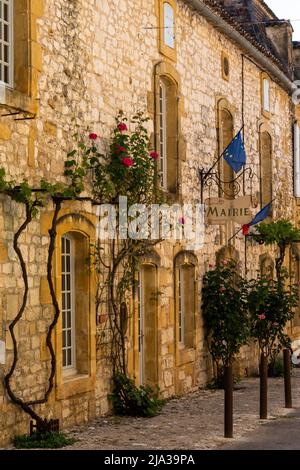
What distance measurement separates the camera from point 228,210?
50.7 feet

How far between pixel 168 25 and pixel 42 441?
7.51 m

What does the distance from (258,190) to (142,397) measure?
8745 mm

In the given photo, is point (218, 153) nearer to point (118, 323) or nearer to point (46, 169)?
point (118, 323)

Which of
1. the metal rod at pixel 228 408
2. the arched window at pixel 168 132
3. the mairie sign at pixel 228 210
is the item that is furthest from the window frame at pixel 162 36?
the metal rod at pixel 228 408

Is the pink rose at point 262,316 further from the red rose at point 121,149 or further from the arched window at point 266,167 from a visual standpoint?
the red rose at point 121,149

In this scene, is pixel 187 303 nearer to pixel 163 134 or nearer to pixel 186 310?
pixel 186 310

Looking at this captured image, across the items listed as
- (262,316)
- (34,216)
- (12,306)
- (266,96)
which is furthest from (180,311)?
(266,96)

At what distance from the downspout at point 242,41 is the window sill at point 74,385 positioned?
7082 mm

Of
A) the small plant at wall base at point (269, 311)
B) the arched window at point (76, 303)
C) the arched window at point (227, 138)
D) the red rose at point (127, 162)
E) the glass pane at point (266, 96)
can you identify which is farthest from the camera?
the glass pane at point (266, 96)

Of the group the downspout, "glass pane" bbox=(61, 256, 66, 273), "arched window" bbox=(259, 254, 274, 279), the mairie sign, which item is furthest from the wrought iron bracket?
"glass pane" bbox=(61, 256, 66, 273)

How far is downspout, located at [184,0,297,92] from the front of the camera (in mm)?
15891

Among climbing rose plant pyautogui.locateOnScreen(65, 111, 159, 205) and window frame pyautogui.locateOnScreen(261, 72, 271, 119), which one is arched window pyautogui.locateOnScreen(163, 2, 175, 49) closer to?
climbing rose plant pyautogui.locateOnScreen(65, 111, 159, 205)

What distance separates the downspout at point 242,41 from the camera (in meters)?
15.9

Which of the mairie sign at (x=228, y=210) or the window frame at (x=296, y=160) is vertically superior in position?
the window frame at (x=296, y=160)
